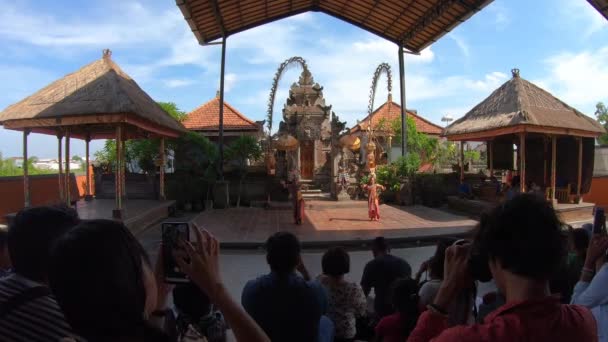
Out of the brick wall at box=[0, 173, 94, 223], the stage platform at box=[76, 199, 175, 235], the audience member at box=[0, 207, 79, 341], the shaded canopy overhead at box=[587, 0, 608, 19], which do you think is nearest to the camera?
the audience member at box=[0, 207, 79, 341]

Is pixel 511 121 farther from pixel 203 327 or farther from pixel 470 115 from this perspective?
pixel 203 327

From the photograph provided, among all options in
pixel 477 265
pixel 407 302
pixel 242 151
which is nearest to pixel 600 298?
pixel 407 302

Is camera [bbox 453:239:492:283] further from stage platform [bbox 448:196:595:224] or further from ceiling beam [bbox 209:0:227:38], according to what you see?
ceiling beam [bbox 209:0:227:38]

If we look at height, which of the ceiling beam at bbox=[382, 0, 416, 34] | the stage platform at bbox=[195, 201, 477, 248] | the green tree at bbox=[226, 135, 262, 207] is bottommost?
the stage platform at bbox=[195, 201, 477, 248]

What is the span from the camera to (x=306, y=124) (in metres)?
20.9

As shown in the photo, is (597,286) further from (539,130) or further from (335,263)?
(539,130)

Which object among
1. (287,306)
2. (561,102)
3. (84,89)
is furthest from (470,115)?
(287,306)

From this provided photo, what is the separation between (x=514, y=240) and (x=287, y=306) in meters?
1.53

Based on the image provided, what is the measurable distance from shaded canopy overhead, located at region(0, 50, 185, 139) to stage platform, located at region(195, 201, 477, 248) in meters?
3.28

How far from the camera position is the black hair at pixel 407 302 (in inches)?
92.6

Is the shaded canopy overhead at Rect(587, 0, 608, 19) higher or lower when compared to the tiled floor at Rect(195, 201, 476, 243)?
higher

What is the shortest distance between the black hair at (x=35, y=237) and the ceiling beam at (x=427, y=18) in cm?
1489

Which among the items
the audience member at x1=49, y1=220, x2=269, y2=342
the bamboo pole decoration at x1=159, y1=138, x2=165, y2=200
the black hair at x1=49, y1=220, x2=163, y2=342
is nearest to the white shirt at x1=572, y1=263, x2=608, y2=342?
the audience member at x1=49, y1=220, x2=269, y2=342

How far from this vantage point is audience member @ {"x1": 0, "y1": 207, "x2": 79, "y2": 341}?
1.36 metres
